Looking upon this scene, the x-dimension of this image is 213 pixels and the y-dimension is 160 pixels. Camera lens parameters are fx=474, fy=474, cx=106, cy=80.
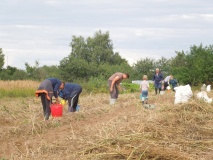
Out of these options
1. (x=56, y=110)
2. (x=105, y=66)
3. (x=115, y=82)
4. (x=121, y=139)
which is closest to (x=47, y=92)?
(x=56, y=110)

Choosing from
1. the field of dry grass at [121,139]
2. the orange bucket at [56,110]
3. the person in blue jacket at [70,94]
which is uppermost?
the person in blue jacket at [70,94]

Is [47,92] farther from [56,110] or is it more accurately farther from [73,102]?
[73,102]

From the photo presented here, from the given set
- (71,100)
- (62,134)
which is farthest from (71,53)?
(62,134)

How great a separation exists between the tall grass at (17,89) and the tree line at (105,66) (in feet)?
34.6

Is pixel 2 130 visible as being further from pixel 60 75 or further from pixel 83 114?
pixel 60 75

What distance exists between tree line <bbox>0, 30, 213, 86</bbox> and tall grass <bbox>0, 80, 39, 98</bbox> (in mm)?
10547

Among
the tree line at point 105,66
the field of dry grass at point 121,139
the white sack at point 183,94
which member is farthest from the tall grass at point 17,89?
the field of dry grass at point 121,139

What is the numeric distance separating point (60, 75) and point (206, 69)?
2060cm

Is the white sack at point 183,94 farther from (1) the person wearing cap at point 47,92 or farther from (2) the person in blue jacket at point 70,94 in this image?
(1) the person wearing cap at point 47,92

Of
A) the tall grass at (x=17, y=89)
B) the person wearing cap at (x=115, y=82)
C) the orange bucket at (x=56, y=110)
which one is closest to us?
the orange bucket at (x=56, y=110)

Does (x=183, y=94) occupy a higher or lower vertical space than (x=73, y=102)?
higher

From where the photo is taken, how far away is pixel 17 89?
2728 cm

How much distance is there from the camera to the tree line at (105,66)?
38.5m

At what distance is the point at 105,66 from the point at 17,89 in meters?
29.9
